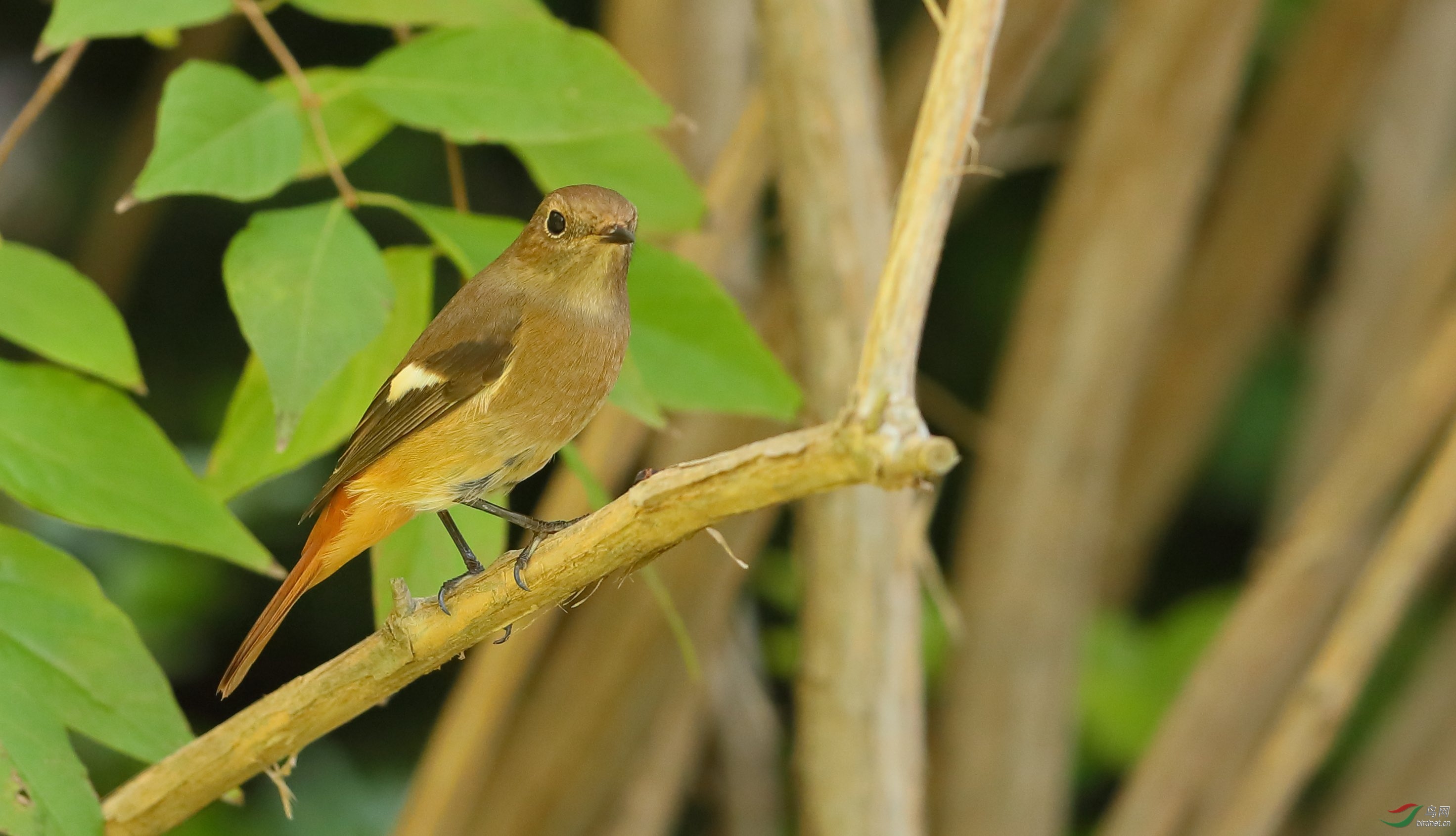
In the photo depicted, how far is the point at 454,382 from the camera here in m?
1.56

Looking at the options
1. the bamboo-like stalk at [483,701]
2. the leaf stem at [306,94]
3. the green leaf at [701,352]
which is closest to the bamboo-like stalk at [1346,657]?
the green leaf at [701,352]

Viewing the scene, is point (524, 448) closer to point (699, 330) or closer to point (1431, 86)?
point (699, 330)

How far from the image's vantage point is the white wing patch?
1.51m

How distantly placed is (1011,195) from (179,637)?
8.57ft

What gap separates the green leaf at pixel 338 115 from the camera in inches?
65.9

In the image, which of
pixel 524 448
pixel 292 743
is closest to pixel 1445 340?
pixel 524 448

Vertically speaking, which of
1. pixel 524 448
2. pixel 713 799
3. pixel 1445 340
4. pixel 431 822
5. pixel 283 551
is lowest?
pixel 713 799

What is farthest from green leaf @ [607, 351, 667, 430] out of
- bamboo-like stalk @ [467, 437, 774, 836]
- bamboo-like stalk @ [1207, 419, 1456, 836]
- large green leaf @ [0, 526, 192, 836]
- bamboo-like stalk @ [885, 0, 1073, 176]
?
bamboo-like stalk @ [1207, 419, 1456, 836]

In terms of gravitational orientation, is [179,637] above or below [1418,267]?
below

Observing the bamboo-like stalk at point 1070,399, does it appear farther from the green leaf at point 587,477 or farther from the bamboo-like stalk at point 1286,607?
the green leaf at point 587,477

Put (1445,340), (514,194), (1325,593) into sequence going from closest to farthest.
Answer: (1445,340) → (1325,593) → (514,194)

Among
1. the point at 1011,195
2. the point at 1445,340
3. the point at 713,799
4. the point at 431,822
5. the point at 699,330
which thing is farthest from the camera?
the point at 1011,195

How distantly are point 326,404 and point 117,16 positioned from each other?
47 cm

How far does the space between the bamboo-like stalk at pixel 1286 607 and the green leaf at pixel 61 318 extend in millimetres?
2174
